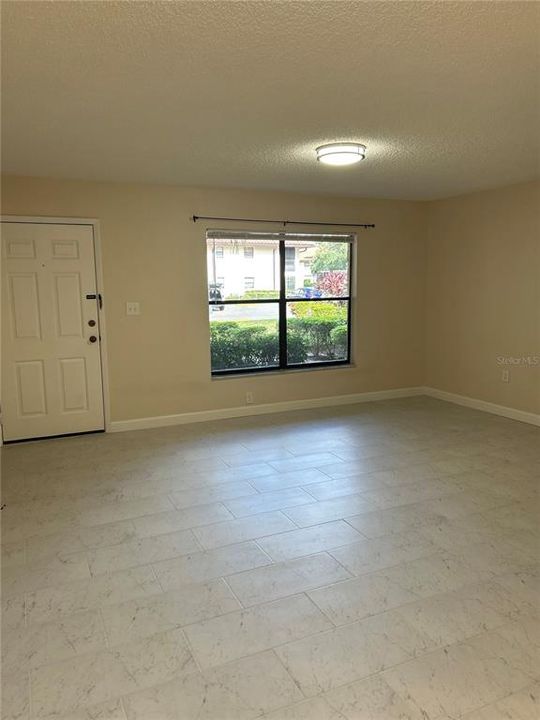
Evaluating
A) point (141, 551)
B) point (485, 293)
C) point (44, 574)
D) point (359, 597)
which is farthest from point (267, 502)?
→ point (485, 293)

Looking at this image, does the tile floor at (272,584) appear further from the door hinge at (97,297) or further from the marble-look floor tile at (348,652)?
the door hinge at (97,297)

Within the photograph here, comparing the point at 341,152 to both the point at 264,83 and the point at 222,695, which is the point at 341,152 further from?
the point at 222,695

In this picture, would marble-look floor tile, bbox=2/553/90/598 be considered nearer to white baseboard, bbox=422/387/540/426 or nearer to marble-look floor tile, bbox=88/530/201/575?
marble-look floor tile, bbox=88/530/201/575

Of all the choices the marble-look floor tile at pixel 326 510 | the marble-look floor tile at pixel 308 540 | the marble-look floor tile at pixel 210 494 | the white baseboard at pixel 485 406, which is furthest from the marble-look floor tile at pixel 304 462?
the white baseboard at pixel 485 406

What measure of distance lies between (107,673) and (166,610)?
0.40 metres

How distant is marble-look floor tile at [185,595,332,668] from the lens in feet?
6.60

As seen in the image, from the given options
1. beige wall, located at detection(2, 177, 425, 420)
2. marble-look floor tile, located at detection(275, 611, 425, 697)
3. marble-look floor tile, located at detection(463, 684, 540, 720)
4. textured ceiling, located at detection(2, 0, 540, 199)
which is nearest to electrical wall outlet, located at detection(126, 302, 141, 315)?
beige wall, located at detection(2, 177, 425, 420)

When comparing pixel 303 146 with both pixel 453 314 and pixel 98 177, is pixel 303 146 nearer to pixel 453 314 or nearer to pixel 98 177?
pixel 98 177

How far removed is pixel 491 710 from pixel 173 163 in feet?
12.4

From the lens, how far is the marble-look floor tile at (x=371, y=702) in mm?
1703

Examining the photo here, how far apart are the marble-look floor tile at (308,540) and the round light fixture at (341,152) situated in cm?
243

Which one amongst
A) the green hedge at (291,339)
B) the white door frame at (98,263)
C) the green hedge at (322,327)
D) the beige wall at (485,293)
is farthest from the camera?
the green hedge at (322,327)

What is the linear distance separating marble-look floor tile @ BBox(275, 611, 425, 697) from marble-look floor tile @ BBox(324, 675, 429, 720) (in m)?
0.04

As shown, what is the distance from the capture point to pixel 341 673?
6.20ft
